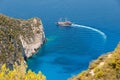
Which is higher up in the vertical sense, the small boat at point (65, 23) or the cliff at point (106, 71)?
the small boat at point (65, 23)

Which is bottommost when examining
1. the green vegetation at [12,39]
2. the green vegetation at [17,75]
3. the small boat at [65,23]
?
the green vegetation at [17,75]

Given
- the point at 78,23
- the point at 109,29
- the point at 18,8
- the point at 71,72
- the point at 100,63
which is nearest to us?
the point at 100,63

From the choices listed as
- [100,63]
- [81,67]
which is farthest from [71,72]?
[100,63]

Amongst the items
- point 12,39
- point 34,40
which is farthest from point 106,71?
point 34,40

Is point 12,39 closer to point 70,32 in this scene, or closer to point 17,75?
point 70,32

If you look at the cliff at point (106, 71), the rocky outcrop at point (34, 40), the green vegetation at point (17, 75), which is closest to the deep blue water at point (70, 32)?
the rocky outcrop at point (34, 40)

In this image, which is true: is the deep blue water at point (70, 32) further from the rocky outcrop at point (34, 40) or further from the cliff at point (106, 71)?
the cliff at point (106, 71)

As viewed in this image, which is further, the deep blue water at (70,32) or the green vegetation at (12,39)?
the deep blue water at (70,32)

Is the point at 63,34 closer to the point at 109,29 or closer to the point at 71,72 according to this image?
the point at 109,29
